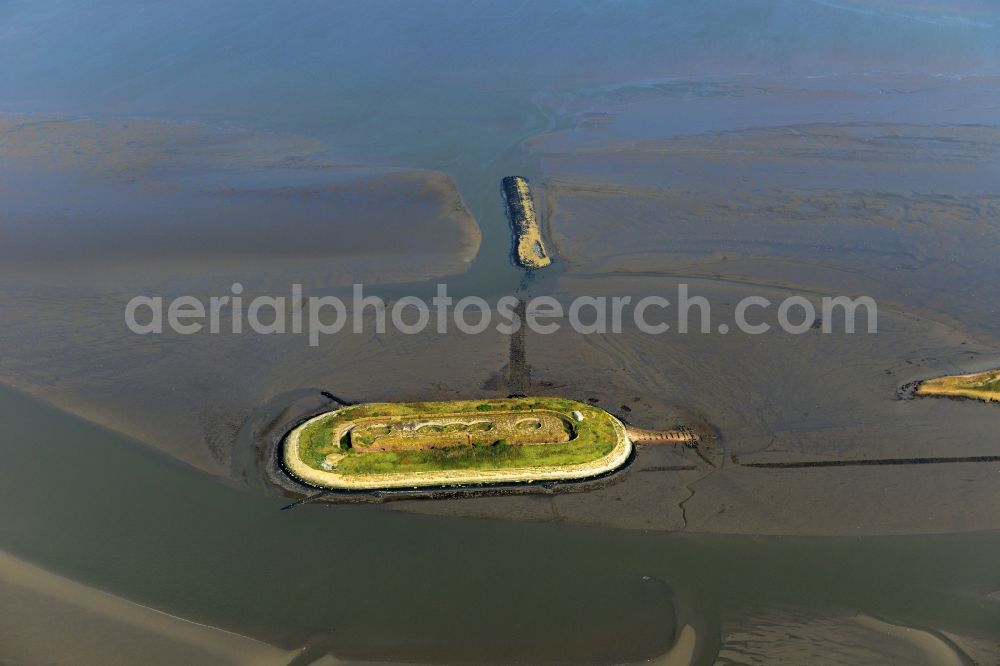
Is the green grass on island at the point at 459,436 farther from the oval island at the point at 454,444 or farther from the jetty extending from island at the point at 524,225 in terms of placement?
the jetty extending from island at the point at 524,225

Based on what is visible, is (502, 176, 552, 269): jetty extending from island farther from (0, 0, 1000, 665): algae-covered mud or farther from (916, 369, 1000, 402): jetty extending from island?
(916, 369, 1000, 402): jetty extending from island

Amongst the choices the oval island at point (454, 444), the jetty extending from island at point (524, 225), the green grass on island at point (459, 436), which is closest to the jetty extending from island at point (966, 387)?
the oval island at point (454, 444)

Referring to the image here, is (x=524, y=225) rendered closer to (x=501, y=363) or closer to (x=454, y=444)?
(x=501, y=363)

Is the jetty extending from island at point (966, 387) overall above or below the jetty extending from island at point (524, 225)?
below

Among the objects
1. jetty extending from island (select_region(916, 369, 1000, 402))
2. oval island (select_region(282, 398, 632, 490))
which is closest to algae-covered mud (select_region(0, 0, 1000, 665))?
jetty extending from island (select_region(916, 369, 1000, 402))

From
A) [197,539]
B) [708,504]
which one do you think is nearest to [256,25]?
[197,539]

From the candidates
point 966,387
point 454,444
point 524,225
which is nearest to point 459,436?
point 454,444
